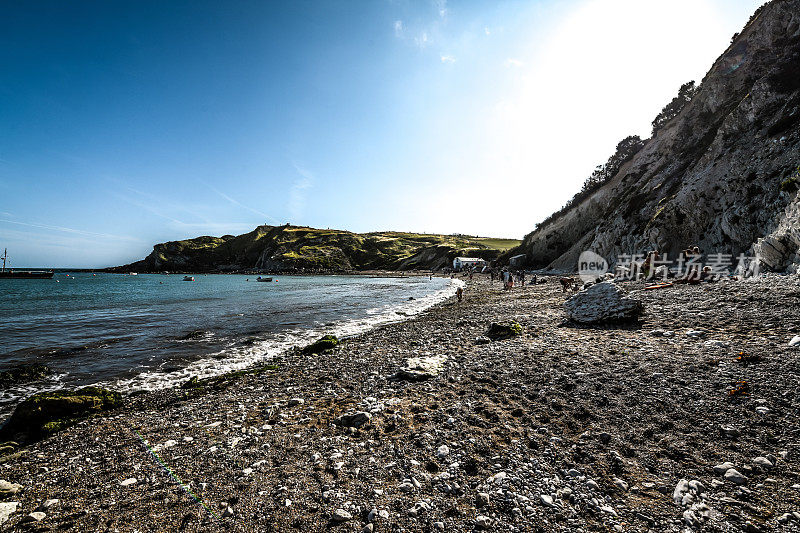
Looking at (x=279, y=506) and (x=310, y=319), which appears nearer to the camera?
(x=279, y=506)

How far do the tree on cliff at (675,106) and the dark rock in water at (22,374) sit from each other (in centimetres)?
9665

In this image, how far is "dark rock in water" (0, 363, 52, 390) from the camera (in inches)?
533

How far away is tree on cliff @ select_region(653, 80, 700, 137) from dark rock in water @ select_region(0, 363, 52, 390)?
317ft

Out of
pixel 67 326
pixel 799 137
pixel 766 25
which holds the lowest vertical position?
pixel 67 326

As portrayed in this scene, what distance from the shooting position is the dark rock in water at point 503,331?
54.1 feet

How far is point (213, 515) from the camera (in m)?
5.27

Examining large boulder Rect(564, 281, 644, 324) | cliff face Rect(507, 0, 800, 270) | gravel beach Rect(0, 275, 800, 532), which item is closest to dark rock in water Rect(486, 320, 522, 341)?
large boulder Rect(564, 281, 644, 324)

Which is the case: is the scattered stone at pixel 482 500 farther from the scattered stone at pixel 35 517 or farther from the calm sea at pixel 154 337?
the calm sea at pixel 154 337

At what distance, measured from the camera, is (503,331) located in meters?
16.9

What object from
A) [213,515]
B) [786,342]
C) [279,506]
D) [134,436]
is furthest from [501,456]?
[786,342]

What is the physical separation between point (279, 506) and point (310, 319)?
24.7 meters

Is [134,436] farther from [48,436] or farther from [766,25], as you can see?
[766,25]

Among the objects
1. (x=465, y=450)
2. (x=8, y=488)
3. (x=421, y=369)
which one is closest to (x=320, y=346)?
(x=421, y=369)

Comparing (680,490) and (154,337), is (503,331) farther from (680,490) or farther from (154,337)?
(154,337)
